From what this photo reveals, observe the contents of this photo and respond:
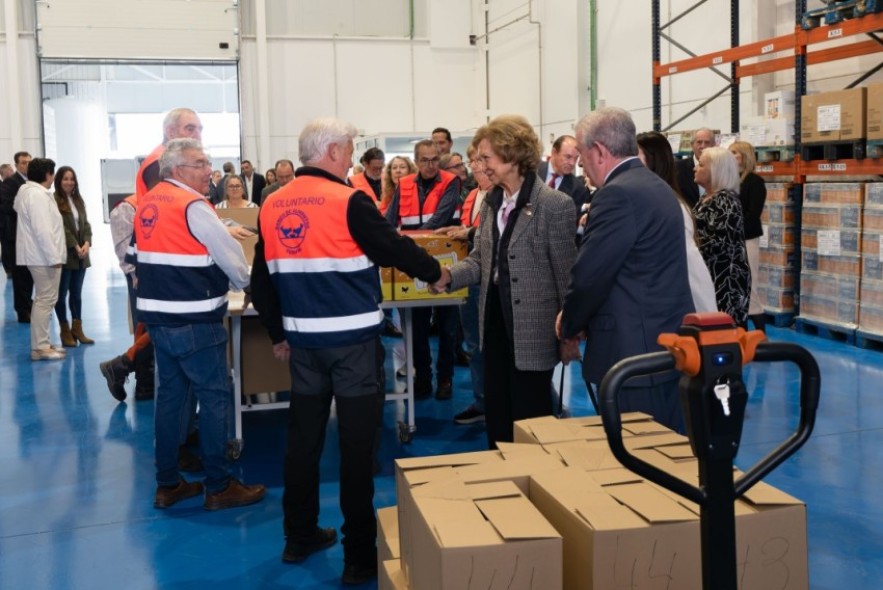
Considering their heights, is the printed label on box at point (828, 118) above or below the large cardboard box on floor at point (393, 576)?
above

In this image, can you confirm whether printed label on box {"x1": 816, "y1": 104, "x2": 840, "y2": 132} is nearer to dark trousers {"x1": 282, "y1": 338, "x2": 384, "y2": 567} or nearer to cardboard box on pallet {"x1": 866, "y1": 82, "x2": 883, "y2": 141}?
cardboard box on pallet {"x1": 866, "y1": 82, "x2": 883, "y2": 141}

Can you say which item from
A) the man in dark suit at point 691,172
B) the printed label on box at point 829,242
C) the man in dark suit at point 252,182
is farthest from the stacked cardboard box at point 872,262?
the man in dark suit at point 252,182

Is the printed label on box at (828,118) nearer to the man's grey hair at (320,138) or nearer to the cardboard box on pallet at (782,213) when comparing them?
the cardboard box on pallet at (782,213)

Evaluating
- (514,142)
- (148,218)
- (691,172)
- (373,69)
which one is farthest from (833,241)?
(373,69)

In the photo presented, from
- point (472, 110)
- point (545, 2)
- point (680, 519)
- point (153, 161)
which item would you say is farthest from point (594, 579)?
point (472, 110)

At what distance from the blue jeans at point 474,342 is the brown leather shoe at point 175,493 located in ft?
5.77

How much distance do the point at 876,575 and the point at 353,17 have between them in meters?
16.3

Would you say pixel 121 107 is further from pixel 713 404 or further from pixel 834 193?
pixel 713 404

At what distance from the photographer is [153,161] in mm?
4582

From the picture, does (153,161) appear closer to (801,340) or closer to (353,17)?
(801,340)

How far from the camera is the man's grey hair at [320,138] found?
10.2 ft

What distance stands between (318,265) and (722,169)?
8.63 feet

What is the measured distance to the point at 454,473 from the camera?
209cm

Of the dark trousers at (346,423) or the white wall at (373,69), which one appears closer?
the dark trousers at (346,423)
